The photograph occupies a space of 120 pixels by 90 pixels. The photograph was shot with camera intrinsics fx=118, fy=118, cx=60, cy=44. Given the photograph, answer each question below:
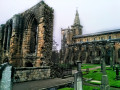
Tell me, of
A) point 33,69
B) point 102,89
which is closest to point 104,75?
point 102,89

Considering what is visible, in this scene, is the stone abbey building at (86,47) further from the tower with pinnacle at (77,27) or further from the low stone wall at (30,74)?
the low stone wall at (30,74)

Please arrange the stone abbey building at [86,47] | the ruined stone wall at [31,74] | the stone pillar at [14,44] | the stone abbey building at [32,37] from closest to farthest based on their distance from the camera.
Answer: the ruined stone wall at [31,74]
the stone abbey building at [32,37]
the stone pillar at [14,44]
the stone abbey building at [86,47]

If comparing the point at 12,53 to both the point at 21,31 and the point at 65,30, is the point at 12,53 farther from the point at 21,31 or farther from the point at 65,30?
the point at 65,30

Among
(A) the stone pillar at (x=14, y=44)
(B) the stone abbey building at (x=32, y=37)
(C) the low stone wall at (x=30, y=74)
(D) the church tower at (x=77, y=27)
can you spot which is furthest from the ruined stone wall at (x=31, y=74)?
(D) the church tower at (x=77, y=27)

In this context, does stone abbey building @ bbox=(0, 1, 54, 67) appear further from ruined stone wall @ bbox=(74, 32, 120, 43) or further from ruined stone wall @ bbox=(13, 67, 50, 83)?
ruined stone wall @ bbox=(74, 32, 120, 43)

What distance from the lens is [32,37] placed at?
15.8m

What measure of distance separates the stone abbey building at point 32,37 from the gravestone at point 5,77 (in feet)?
31.4

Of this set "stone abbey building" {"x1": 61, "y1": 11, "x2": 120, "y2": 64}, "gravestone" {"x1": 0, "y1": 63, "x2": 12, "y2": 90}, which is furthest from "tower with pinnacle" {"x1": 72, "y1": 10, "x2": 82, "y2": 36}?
"gravestone" {"x1": 0, "y1": 63, "x2": 12, "y2": 90}

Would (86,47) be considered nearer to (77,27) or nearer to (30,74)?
(77,27)

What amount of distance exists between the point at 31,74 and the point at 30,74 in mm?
111

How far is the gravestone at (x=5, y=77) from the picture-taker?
2869mm

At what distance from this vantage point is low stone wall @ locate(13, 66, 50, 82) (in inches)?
373

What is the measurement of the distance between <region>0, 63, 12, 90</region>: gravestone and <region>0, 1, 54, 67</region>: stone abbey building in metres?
9.58

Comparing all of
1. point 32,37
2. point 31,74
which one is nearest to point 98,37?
point 32,37
